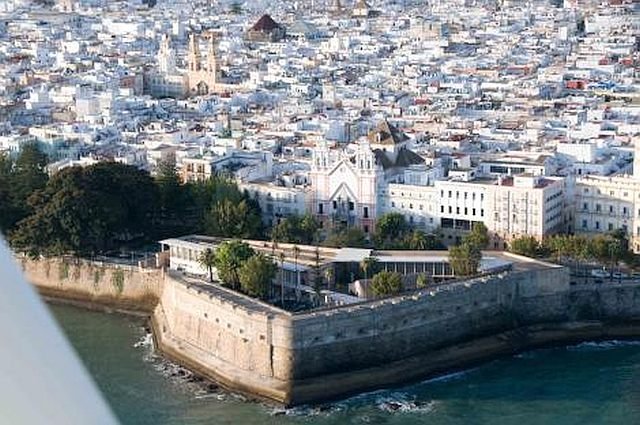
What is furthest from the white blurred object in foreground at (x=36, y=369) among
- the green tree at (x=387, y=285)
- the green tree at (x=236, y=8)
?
the green tree at (x=236, y=8)

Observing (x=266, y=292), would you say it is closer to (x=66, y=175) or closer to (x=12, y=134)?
(x=66, y=175)

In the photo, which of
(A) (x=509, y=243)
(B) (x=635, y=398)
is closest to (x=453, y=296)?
(B) (x=635, y=398)

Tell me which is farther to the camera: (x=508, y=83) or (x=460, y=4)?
(x=460, y=4)

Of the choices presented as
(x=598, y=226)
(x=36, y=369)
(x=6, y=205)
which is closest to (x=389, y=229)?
(x=598, y=226)

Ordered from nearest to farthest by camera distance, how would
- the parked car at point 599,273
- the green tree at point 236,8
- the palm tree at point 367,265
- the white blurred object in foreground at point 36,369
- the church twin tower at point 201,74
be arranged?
the white blurred object in foreground at point 36,369 < the palm tree at point 367,265 < the parked car at point 599,273 < the church twin tower at point 201,74 < the green tree at point 236,8

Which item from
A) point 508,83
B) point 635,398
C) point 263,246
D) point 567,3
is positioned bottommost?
point 635,398

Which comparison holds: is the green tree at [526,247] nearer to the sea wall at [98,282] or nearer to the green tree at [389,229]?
the green tree at [389,229]

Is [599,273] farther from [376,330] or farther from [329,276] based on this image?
[376,330]
